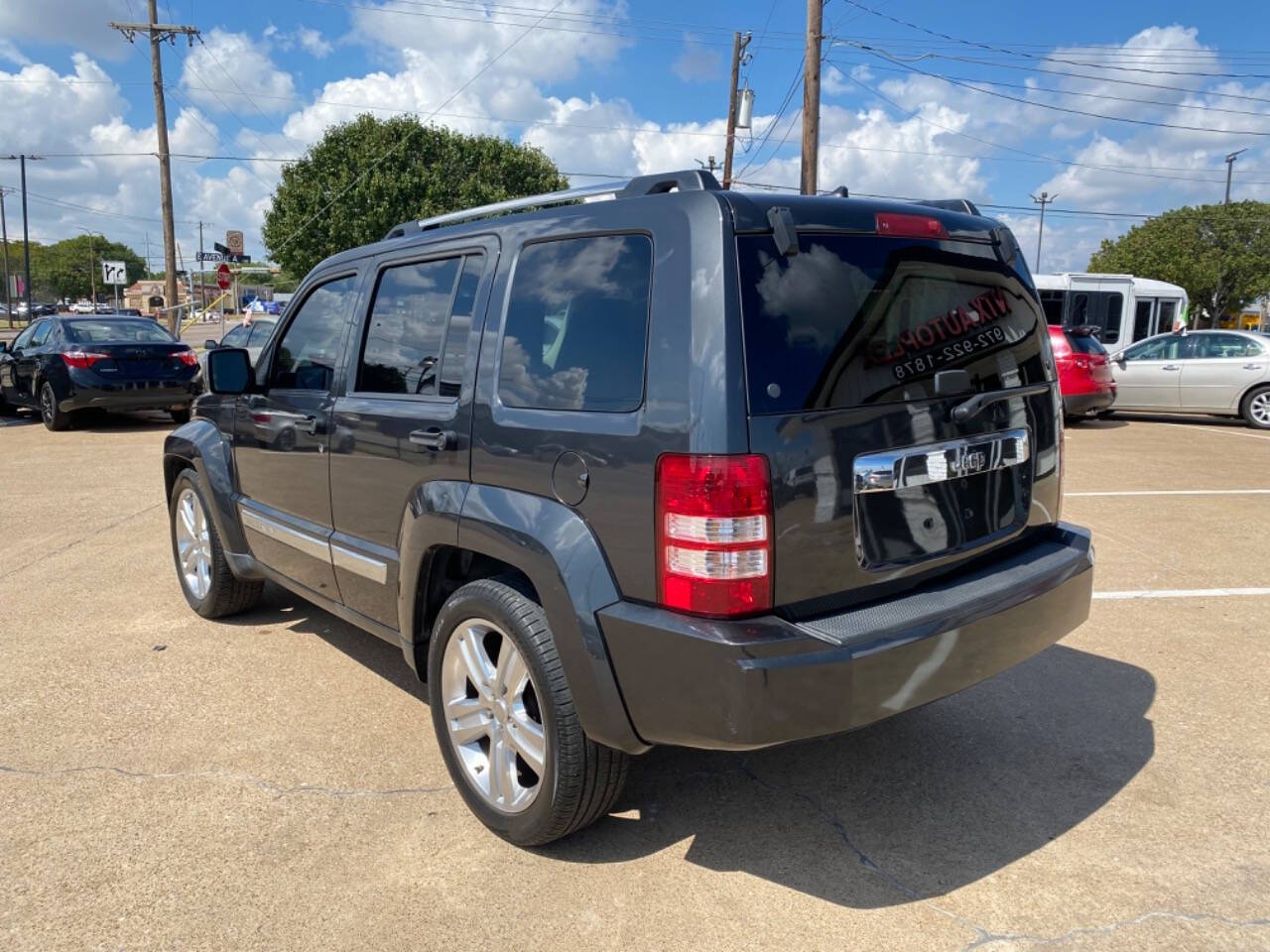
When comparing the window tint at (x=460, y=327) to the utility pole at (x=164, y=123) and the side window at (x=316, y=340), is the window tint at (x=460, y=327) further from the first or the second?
the utility pole at (x=164, y=123)

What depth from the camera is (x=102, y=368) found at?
12664 millimetres

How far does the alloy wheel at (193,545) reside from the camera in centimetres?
502

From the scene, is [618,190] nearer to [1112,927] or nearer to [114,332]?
[1112,927]

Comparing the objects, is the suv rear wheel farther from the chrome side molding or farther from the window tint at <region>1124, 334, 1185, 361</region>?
the chrome side molding

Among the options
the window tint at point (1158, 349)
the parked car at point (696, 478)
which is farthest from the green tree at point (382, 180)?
the parked car at point (696, 478)

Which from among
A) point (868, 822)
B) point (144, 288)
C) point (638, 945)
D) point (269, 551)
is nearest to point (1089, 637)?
point (868, 822)

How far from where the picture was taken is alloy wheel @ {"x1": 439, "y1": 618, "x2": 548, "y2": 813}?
113 inches

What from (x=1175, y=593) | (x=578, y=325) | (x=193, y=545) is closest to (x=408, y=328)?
(x=578, y=325)

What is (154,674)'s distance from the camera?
437 centimetres

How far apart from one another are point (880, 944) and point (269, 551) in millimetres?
3109

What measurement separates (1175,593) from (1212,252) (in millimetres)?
56112

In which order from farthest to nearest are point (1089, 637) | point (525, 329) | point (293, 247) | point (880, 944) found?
point (293, 247) → point (1089, 637) → point (525, 329) → point (880, 944)

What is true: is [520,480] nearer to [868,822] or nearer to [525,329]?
[525,329]

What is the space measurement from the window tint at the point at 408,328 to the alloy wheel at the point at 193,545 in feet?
6.16
